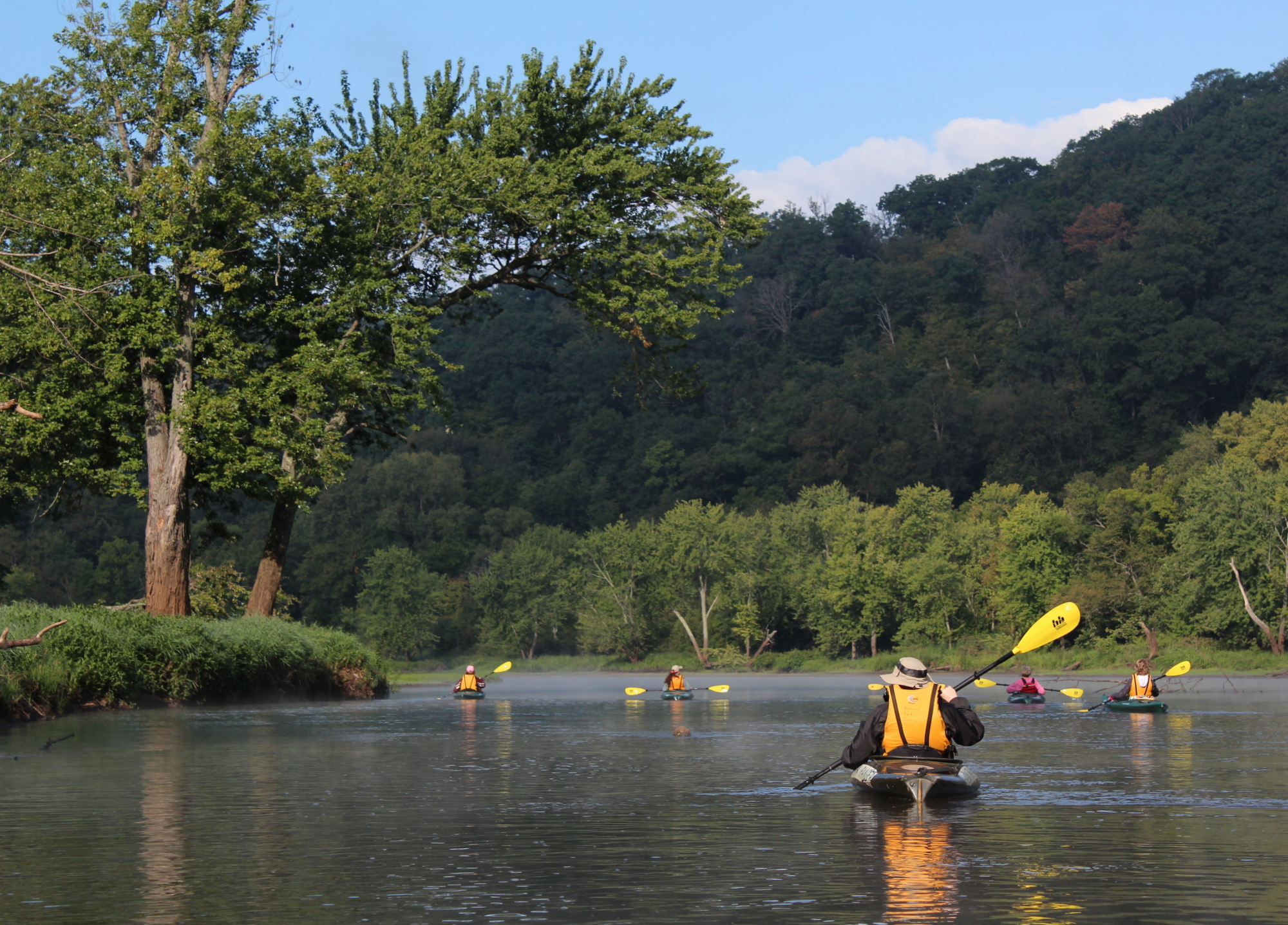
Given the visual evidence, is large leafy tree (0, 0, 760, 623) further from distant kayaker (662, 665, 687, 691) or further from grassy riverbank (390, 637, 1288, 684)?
grassy riverbank (390, 637, 1288, 684)

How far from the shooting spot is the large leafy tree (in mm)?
29406

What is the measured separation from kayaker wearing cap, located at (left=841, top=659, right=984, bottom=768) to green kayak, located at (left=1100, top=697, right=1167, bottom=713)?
59.4 feet

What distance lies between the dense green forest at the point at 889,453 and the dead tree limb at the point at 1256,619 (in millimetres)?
389

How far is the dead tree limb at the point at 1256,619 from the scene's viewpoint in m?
56.9

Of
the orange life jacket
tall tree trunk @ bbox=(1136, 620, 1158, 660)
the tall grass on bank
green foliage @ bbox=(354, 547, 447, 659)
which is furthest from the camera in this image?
green foliage @ bbox=(354, 547, 447, 659)

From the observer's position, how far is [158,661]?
27859 millimetres

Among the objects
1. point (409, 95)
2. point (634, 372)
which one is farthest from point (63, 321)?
point (634, 372)

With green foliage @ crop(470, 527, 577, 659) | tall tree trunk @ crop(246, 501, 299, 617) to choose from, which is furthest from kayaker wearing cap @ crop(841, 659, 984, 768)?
green foliage @ crop(470, 527, 577, 659)

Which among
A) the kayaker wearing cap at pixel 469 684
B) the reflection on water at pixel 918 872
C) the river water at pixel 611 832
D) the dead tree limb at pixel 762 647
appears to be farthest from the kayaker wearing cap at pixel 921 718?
the dead tree limb at pixel 762 647

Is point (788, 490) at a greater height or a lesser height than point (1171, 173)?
lesser

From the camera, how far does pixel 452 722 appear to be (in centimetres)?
2806

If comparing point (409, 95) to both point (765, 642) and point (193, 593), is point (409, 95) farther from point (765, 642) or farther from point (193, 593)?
point (765, 642)

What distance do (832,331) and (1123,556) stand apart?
6431cm

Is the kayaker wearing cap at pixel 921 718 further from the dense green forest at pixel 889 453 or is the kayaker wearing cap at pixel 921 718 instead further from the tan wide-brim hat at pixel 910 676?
the dense green forest at pixel 889 453
